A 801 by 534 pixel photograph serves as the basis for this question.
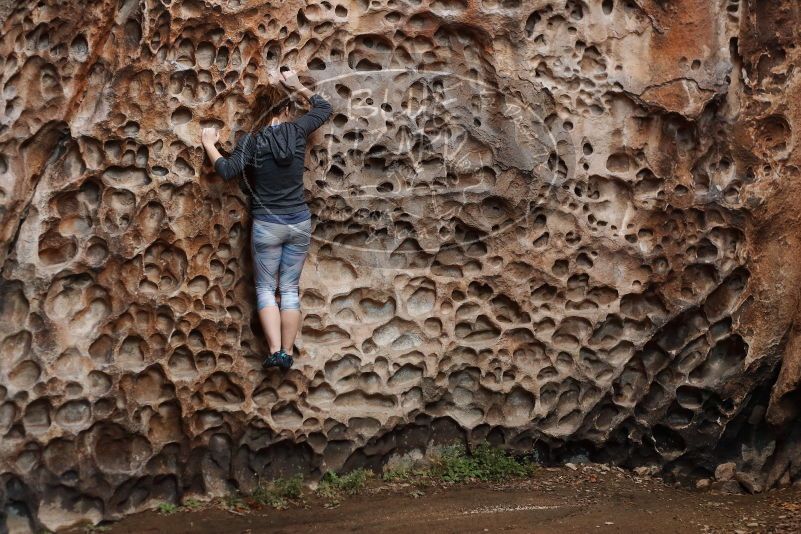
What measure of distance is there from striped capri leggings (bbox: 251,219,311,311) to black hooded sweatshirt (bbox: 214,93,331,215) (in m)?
0.10

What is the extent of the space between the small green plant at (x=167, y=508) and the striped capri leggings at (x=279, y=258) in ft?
3.77

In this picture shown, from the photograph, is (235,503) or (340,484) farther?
(340,484)

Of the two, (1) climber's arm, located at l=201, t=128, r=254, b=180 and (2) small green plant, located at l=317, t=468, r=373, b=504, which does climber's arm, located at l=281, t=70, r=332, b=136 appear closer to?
(1) climber's arm, located at l=201, t=128, r=254, b=180

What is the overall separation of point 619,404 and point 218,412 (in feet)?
7.66

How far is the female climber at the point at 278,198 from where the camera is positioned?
530cm

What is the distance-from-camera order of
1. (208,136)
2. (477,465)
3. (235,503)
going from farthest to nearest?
(477,465) < (235,503) < (208,136)

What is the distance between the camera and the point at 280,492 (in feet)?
18.4

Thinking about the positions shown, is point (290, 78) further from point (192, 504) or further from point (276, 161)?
point (192, 504)

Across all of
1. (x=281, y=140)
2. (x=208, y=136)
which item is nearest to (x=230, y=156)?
(x=208, y=136)

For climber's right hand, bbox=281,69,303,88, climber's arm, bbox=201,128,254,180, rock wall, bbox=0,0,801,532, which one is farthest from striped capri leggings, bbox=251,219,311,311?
climber's right hand, bbox=281,69,303,88

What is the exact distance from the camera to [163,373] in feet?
17.7

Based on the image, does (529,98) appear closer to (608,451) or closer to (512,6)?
(512,6)

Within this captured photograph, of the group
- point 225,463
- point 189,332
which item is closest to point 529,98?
point 189,332

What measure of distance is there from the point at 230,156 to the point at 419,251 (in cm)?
121
